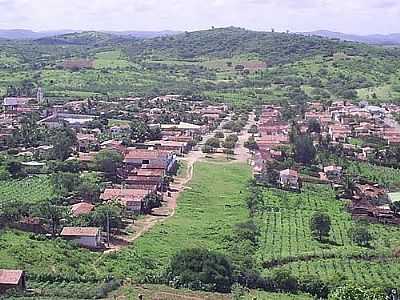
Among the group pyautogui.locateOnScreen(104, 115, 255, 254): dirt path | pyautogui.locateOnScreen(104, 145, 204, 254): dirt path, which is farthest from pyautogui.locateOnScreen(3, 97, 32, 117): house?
pyautogui.locateOnScreen(104, 145, 204, 254): dirt path

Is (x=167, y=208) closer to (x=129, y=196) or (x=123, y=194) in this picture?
(x=129, y=196)

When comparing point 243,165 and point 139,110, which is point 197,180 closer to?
point 243,165

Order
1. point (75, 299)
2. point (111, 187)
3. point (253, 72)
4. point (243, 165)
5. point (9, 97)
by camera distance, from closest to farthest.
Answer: point (75, 299) < point (111, 187) < point (243, 165) < point (9, 97) < point (253, 72)

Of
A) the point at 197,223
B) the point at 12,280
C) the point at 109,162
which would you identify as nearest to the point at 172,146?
the point at 109,162

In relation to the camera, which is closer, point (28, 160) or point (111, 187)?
point (111, 187)

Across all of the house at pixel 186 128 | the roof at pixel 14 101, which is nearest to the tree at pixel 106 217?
the house at pixel 186 128

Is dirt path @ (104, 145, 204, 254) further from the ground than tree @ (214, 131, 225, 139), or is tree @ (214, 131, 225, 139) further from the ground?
tree @ (214, 131, 225, 139)

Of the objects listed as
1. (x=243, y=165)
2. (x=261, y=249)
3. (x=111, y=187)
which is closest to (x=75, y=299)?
(x=261, y=249)

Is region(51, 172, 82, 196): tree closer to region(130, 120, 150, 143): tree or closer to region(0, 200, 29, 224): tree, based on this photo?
region(0, 200, 29, 224): tree
